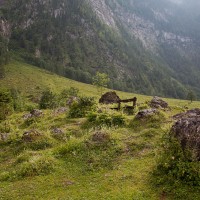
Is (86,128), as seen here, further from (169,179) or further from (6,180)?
(169,179)

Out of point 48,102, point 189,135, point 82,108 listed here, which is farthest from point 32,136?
point 48,102

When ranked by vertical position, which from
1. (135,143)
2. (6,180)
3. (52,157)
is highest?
(135,143)

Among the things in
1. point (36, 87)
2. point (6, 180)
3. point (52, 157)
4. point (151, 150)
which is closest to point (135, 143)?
point (151, 150)

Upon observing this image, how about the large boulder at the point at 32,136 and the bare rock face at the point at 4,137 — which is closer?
the large boulder at the point at 32,136

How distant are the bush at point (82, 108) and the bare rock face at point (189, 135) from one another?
865 inches

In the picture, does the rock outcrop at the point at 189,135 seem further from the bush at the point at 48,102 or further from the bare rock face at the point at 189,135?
the bush at the point at 48,102

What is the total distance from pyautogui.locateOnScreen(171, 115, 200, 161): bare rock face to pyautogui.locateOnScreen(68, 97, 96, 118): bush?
22.0 m

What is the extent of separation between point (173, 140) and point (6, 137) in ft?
65.9

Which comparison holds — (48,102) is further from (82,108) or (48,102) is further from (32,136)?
(32,136)

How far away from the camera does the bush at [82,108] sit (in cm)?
4347

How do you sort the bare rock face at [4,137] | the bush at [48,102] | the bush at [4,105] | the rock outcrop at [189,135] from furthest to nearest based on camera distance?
1. the bush at [48,102]
2. the bush at [4,105]
3. the bare rock face at [4,137]
4. the rock outcrop at [189,135]

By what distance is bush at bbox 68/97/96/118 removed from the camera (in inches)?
1711

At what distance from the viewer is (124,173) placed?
70.6ft

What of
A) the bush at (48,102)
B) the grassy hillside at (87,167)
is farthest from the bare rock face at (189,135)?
the bush at (48,102)
